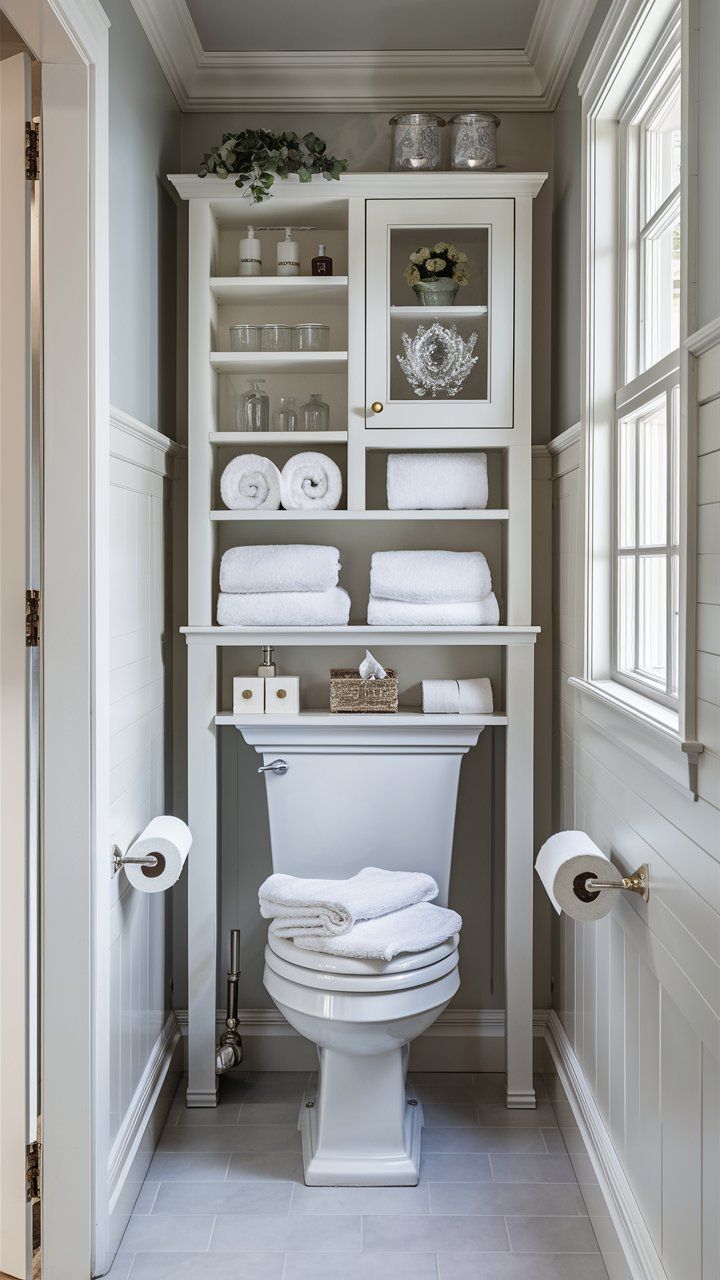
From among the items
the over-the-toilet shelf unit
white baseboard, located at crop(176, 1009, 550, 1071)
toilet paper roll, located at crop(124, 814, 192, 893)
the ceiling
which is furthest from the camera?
white baseboard, located at crop(176, 1009, 550, 1071)

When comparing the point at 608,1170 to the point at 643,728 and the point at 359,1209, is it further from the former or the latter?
the point at 643,728

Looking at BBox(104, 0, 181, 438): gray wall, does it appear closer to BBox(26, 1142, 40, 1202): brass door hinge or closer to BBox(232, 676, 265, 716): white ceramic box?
BBox(232, 676, 265, 716): white ceramic box

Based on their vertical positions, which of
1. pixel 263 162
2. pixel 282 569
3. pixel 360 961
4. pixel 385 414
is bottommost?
pixel 360 961

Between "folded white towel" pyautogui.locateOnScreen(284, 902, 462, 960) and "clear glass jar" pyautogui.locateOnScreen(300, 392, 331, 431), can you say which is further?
"clear glass jar" pyautogui.locateOnScreen(300, 392, 331, 431)

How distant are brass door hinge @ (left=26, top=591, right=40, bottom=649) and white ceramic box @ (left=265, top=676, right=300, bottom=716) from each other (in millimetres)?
779

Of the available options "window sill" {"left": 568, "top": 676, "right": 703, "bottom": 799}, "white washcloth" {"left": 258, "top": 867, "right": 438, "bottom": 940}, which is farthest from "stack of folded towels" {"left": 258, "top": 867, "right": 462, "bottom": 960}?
"window sill" {"left": 568, "top": 676, "right": 703, "bottom": 799}

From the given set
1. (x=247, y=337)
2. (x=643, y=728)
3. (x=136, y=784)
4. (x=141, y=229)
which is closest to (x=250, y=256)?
(x=247, y=337)

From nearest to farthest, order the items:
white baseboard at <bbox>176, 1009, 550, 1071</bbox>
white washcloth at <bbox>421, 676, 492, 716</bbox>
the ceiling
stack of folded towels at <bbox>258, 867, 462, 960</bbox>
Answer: stack of folded towels at <bbox>258, 867, 462, 960</bbox>
the ceiling
white washcloth at <bbox>421, 676, 492, 716</bbox>
white baseboard at <bbox>176, 1009, 550, 1071</bbox>

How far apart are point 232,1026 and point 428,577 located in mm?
1229

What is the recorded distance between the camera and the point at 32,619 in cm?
179

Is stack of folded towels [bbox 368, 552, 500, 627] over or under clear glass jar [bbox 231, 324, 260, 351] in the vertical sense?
under

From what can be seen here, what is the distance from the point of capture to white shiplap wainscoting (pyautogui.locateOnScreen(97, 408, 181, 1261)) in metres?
1.95

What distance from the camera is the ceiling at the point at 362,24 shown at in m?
2.26

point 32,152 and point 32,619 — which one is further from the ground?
point 32,152
